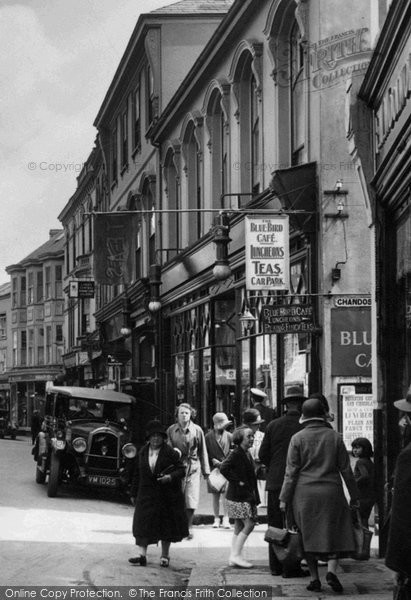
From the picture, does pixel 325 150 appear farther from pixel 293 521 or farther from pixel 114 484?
pixel 293 521

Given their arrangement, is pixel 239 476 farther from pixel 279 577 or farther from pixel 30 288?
pixel 30 288

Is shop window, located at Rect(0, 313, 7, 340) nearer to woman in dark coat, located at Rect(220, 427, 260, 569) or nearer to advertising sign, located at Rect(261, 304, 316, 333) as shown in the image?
advertising sign, located at Rect(261, 304, 316, 333)

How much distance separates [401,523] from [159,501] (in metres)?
6.03

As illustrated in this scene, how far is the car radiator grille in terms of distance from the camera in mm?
20266

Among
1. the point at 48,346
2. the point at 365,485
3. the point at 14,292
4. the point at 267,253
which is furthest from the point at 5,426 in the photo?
the point at 365,485

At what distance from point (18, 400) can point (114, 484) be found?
200 feet

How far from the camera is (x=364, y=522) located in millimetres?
11992

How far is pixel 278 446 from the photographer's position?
12070 millimetres

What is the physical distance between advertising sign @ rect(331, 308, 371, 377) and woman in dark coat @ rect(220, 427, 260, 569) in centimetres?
558

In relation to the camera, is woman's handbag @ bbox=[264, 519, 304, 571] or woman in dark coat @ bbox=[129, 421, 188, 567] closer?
woman's handbag @ bbox=[264, 519, 304, 571]

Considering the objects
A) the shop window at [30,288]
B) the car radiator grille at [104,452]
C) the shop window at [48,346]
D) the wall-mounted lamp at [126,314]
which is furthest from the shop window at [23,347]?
the car radiator grille at [104,452]

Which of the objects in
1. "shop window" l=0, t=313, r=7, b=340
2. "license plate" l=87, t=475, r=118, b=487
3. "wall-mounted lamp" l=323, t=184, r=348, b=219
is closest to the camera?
"wall-mounted lamp" l=323, t=184, r=348, b=219

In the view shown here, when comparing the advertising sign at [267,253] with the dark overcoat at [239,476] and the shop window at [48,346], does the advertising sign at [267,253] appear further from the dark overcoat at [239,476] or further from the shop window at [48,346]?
the shop window at [48,346]

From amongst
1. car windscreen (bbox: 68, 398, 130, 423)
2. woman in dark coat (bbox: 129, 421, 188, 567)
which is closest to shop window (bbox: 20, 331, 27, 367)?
car windscreen (bbox: 68, 398, 130, 423)
